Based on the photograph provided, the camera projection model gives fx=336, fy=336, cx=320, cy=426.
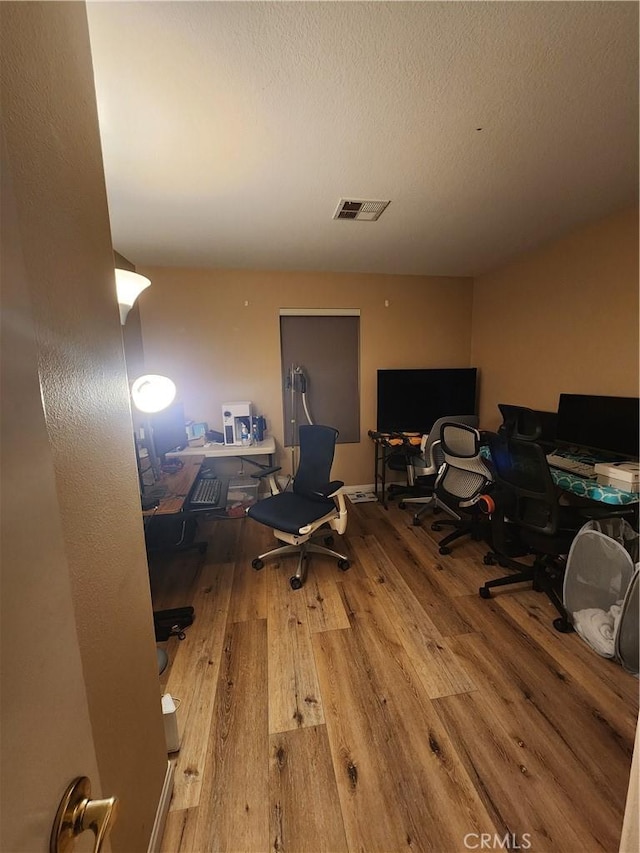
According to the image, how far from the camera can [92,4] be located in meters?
0.97

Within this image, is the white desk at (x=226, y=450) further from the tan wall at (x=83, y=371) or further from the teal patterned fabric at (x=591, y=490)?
the teal patterned fabric at (x=591, y=490)

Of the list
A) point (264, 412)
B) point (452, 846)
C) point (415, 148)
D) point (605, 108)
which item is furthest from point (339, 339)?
point (452, 846)

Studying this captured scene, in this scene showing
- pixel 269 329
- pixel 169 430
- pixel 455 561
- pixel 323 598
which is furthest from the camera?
pixel 269 329

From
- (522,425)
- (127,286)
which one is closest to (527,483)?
(522,425)

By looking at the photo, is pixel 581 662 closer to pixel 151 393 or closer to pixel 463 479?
pixel 463 479

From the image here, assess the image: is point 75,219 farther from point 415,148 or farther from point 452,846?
point 452,846

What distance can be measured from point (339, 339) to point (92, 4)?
2.97 metres

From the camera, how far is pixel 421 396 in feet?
12.5

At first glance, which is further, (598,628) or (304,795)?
(598,628)

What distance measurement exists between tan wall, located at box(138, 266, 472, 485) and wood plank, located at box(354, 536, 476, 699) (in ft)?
5.58

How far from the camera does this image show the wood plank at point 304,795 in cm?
110

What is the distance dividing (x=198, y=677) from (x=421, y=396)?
3.20 m

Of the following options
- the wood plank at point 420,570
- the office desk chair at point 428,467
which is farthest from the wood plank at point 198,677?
the office desk chair at point 428,467

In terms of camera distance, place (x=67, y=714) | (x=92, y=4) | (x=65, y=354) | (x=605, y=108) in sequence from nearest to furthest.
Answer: (x=67, y=714) < (x=65, y=354) < (x=92, y=4) < (x=605, y=108)
